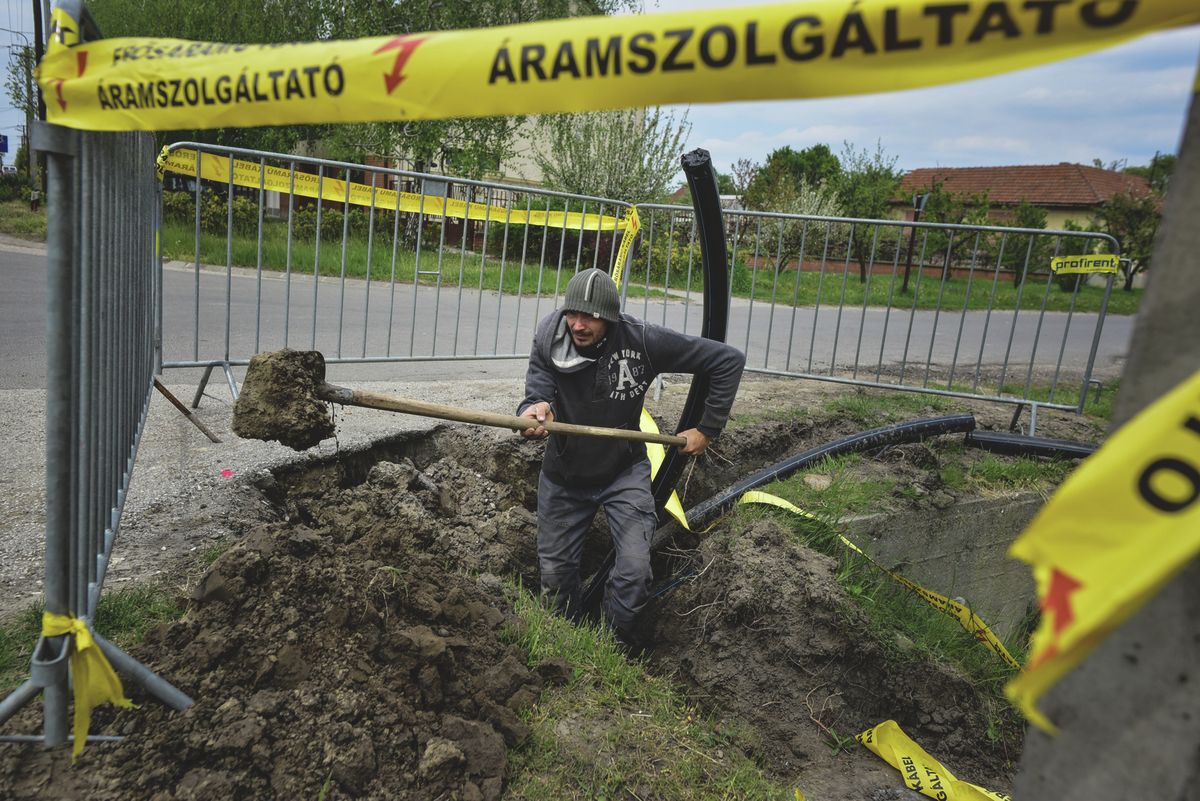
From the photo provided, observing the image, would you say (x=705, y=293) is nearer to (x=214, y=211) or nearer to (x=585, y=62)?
(x=585, y=62)

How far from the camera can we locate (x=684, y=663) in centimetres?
372

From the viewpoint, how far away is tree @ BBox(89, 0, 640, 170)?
1980cm

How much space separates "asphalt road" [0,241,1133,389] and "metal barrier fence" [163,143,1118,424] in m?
0.06

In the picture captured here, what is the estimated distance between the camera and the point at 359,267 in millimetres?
13141

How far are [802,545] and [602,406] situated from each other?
4.15ft

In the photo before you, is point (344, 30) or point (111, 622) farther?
point (344, 30)

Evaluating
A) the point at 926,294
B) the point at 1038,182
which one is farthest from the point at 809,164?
the point at 926,294

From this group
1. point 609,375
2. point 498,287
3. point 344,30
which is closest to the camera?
point 609,375

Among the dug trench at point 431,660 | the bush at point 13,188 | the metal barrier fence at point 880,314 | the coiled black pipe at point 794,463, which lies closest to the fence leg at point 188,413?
the dug trench at point 431,660

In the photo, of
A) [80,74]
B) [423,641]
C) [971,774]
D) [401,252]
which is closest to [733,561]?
[971,774]

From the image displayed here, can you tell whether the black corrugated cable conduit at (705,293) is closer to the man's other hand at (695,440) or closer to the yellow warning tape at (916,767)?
the man's other hand at (695,440)

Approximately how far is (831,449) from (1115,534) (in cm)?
400

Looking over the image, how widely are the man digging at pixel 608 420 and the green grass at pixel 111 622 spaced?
1.76 metres

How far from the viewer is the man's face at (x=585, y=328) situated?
3.83 meters
